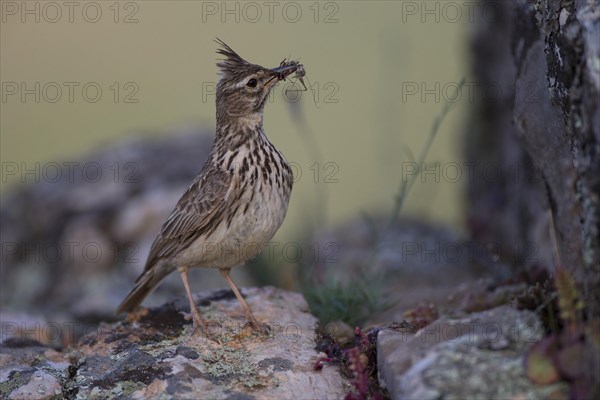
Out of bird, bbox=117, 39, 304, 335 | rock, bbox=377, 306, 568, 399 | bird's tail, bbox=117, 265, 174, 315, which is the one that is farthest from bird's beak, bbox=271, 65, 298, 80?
rock, bbox=377, 306, 568, 399

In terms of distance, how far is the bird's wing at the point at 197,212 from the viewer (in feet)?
18.2

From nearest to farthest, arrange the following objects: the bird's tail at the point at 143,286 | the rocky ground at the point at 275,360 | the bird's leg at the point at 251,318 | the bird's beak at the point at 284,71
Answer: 1. the rocky ground at the point at 275,360
2. the bird's leg at the point at 251,318
3. the bird's beak at the point at 284,71
4. the bird's tail at the point at 143,286

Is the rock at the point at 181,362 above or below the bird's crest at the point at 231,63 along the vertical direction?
below

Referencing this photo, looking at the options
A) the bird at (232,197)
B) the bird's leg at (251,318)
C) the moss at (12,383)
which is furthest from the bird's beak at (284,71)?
the moss at (12,383)

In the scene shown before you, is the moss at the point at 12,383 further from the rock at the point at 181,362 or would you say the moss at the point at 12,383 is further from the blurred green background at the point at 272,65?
the blurred green background at the point at 272,65

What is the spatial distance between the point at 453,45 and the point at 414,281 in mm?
7643

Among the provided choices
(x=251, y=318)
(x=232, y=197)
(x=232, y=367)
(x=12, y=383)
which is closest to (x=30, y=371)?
(x=12, y=383)

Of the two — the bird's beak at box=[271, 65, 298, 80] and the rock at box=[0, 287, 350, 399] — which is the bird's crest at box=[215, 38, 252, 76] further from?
the rock at box=[0, 287, 350, 399]

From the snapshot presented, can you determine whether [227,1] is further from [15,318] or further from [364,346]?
[364,346]

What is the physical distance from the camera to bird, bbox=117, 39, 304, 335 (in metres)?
5.52

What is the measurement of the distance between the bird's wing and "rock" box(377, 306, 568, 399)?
5.60ft

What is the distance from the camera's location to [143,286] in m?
6.05

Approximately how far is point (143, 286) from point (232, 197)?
1.06m

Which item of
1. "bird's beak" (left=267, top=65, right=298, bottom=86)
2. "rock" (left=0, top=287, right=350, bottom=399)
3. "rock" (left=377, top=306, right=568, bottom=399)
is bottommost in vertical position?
"rock" (left=0, top=287, right=350, bottom=399)
